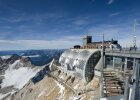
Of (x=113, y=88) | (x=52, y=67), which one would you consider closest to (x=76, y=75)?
(x=113, y=88)

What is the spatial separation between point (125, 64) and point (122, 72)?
8.53ft

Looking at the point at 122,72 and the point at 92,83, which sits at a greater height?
the point at 122,72

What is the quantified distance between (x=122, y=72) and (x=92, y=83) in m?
13.4

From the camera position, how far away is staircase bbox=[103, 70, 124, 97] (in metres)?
51.3

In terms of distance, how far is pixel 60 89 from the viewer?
3428 inches

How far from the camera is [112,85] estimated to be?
2173 inches

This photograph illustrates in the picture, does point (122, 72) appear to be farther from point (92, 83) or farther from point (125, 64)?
point (92, 83)

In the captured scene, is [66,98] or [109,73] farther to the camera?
[66,98]

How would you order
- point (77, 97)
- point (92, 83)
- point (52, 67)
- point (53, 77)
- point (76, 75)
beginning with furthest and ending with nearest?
point (52, 67) < point (53, 77) < point (76, 75) < point (92, 83) < point (77, 97)

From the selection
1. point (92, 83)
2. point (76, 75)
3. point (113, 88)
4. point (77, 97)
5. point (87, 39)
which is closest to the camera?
point (113, 88)

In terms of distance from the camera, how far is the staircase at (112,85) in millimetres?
51312

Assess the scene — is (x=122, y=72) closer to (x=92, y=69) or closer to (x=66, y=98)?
(x=92, y=69)

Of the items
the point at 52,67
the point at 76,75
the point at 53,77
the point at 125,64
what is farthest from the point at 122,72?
the point at 52,67

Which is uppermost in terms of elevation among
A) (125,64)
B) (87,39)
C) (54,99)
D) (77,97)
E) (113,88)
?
(87,39)
